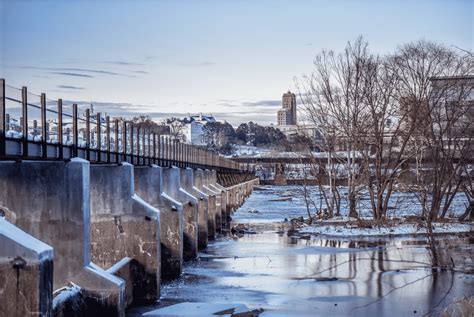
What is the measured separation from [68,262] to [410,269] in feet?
58.8

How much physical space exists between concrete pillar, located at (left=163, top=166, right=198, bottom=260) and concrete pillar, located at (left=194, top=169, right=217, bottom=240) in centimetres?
1101

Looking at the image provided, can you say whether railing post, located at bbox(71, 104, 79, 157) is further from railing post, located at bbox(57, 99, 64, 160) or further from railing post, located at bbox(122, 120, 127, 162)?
railing post, located at bbox(122, 120, 127, 162)

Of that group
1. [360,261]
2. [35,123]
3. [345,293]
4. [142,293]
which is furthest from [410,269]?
[35,123]

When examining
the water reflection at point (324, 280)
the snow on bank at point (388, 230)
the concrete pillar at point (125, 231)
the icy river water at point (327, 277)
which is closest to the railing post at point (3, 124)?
the icy river water at point (327, 277)

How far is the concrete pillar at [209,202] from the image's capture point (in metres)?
56.4

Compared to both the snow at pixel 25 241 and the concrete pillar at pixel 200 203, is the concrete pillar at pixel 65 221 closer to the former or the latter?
the snow at pixel 25 241

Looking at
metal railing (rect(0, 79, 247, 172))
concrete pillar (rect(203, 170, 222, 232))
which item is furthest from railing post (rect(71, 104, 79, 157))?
concrete pillar (rect(203, 170, 222, 232))

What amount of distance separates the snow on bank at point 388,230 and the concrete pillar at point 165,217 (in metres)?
19.5

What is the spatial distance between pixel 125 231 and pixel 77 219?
7645mm

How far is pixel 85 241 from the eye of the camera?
23109 mm

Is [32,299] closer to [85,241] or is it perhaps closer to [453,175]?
[85,241]

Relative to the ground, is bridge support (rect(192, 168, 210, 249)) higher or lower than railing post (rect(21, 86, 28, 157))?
lower

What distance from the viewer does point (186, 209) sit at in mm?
43812

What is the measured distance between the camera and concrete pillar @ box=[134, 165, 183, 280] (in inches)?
1399
